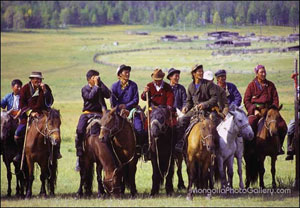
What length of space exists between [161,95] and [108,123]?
6.49 feet

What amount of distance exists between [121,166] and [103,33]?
91146mm

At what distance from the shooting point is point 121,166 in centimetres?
1545

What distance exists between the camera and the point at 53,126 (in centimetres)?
1522

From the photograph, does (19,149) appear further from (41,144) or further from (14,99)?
(14,99)

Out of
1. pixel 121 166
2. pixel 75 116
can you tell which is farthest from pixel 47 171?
pixel 75 116

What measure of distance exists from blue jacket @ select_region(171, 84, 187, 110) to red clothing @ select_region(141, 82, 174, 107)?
3.45ft

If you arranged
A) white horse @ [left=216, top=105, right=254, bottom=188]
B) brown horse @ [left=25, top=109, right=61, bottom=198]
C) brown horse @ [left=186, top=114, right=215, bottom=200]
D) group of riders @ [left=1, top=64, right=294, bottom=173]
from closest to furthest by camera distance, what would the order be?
brown horse @ [left=186, top=114, right=215, bottom=200], brown horse @ [left=25, top=109, right=61, bottom=198], white horse @ [left=216, top=105, right=254, bottom=188], group of riders @ [left=1, top=64, right=294, bottom=173]

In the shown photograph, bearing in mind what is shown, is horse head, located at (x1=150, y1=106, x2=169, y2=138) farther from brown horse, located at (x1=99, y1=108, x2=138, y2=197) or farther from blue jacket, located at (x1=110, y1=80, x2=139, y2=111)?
blue jacket, located at (x1=110, y1=80, x2=139, y2=111)

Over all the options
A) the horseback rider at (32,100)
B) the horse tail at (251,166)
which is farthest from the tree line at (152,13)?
the horseback rider at (32,100)

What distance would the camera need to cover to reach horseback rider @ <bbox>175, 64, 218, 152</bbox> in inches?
612

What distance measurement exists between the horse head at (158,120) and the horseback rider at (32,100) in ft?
8.18

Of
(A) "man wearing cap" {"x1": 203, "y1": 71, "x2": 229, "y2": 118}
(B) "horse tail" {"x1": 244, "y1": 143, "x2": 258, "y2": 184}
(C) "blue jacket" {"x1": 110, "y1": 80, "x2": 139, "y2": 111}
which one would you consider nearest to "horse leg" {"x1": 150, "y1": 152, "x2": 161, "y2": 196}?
(C) "blue jacket" {"x1": 110, "y1": 80, "x2": 139, "y2": 111}

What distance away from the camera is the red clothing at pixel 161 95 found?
52.9 feet

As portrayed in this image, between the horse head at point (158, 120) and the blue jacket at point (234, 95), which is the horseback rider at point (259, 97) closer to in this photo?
the blue jacket at point (234, 95)
